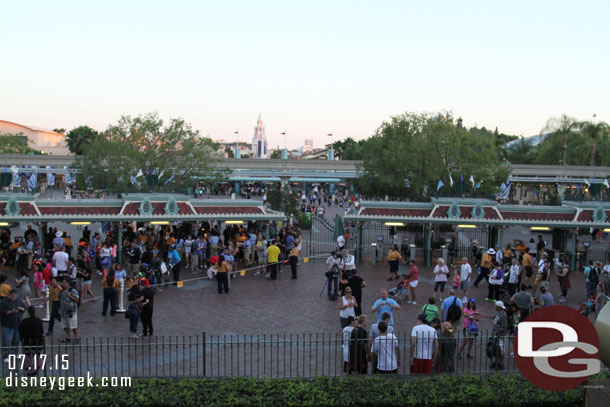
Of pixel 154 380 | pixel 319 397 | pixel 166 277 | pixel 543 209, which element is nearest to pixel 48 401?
pixel 154 380

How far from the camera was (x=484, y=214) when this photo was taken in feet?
81.7

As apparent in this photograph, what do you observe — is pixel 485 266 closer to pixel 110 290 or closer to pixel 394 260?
pixel 394 260

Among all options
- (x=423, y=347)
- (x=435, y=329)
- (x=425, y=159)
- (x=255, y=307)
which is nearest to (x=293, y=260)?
(x=255, y=307)

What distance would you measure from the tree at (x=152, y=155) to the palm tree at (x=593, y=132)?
124ft

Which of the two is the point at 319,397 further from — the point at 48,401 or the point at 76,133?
the point at 76,133

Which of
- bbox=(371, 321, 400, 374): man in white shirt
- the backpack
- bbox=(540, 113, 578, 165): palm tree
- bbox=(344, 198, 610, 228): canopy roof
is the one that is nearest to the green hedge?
bbox=(371, 321, 400, 374): man in white shirt

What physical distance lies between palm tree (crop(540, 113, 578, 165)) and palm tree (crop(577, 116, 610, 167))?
0.78m

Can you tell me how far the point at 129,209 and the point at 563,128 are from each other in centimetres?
4825

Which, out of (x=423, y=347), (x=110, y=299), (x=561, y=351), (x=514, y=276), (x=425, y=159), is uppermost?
(x=425, y=159)

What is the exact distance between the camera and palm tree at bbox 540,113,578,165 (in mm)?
57209

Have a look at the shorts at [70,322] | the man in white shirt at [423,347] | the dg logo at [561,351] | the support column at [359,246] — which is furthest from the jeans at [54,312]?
the support column at [359,246]

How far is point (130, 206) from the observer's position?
78.3 ft

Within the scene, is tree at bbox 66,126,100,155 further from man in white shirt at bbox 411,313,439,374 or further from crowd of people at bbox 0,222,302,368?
man in white shirt at bbox 411,313,439,374

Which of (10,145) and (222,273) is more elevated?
(10,145)
